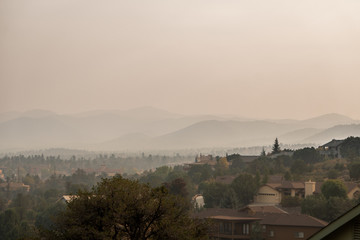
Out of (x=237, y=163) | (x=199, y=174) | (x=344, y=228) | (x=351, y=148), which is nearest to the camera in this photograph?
(x=344, y=228)

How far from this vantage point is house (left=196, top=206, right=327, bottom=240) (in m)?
47.1

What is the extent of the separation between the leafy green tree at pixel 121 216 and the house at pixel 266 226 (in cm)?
2655

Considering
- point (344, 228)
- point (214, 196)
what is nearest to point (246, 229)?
point (214, 196)

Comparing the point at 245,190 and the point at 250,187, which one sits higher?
the point at 250,187

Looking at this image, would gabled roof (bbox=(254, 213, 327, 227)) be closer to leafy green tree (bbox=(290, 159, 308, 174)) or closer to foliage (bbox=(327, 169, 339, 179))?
foliage (bbox=(327, 169, 339, 179))

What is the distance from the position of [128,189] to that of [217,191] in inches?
2113

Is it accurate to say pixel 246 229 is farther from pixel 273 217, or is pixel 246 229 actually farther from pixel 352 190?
pixel 352 190

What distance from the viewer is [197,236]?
20.3 m

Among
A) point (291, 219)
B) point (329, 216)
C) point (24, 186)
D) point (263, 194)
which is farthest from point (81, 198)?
point (24, 186)

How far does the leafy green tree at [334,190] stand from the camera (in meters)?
60.0

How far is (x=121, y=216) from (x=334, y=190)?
44513 mm

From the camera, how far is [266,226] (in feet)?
162

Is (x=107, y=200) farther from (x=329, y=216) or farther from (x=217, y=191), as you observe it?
(x=217, y=191)

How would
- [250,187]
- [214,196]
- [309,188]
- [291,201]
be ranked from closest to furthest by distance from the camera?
[291,201]
[309,188]
[214,196]
[250,187]
